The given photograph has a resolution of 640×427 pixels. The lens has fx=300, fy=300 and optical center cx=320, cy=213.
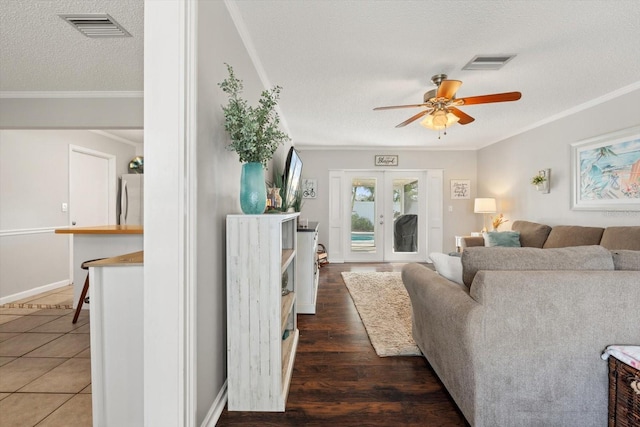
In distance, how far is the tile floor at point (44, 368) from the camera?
1694 mm

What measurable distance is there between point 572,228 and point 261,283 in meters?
3.99

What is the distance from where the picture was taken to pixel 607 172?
3.46m

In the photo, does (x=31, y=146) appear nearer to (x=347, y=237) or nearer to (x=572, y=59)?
(x=347, y=237)

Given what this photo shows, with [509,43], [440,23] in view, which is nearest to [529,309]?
[440,23]

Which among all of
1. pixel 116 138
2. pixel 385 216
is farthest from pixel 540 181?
pixel 116 138

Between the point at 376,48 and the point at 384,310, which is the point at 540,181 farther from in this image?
the point at 376,48

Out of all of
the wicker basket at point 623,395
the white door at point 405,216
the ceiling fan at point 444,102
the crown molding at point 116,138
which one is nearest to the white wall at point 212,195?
the ceiling fan at point 444,102

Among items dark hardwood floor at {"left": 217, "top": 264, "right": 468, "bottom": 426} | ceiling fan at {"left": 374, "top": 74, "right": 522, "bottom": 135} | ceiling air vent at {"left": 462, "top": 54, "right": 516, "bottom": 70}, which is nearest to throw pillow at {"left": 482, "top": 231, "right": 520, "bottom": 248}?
ceiling fan at {"left": 374, "top": 74, "right": 522, "bottom": 135}

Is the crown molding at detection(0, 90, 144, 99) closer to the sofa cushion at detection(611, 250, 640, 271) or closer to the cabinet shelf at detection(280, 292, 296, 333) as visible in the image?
the cabinet shelf at detection(280, 292, 296, 333)

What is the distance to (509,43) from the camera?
234cm

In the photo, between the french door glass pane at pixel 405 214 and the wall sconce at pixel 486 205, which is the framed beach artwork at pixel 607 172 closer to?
the wall sconce at pixel 486 205

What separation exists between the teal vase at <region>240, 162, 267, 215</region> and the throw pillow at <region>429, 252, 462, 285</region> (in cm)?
124

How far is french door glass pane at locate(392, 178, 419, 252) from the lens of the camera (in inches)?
252

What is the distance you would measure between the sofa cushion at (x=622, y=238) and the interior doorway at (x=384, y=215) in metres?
3.25
